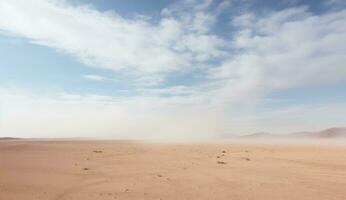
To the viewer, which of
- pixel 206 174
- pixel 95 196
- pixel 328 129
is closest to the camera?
pixel 95 196

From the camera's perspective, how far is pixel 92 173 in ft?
47.0

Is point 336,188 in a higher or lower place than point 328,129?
lower

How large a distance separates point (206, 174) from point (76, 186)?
529 cm

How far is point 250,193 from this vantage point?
1005cm

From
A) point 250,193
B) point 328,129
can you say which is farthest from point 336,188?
point 328,129

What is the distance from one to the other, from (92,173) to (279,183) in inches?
301

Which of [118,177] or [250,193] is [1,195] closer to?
[118,177]

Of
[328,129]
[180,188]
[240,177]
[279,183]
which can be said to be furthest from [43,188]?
[328,129]

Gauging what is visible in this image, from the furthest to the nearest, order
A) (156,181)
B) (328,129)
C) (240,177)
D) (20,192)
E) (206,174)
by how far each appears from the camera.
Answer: (328,129) → (206,174) → (240,177) → (156,181) → (20,192)

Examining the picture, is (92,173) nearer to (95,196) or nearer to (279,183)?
(95,196)

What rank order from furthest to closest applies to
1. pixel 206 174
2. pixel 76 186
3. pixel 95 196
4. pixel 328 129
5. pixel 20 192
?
1. pixel 328 129
2. pixel 206 174
3. pixel 76 186
4. pixel 20 192
5. pixel 95 196

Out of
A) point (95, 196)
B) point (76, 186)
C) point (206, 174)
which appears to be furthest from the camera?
point (206, 174)

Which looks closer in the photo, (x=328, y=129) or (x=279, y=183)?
(x=279, y=183)

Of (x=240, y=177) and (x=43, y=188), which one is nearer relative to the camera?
(x=43, y=188)
